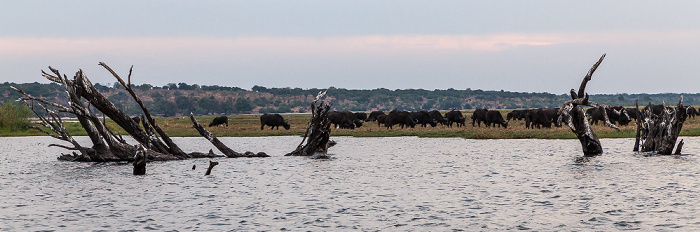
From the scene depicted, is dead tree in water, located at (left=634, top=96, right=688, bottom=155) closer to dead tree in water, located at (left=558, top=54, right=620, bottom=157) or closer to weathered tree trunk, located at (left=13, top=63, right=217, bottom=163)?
dead tree in water, located at (left=558, top=54, right=620, bottom=157)

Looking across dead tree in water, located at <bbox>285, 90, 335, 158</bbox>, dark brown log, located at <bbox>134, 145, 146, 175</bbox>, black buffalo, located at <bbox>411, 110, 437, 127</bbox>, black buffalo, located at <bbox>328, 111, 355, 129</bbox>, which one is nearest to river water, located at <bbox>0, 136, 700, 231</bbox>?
dark brown log, located at <bbox>134, 145, 146, 175</bbox>

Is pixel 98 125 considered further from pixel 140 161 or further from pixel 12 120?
pixel 12 120

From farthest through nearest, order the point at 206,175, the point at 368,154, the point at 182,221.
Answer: the point at 368,154 < the point at 206,175 < the point at 182,221

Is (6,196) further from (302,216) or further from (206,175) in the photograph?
(302,216)

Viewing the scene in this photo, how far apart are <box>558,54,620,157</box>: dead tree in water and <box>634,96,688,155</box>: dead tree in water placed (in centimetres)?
229

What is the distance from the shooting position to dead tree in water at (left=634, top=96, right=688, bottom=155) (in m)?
31.2

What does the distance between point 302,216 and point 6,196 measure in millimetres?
10276

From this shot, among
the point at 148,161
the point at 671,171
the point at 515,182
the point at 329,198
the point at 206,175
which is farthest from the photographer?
the point at 148,161

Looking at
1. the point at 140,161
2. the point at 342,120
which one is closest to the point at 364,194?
the point at 140,161

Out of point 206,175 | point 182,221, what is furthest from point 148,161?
point 182,221

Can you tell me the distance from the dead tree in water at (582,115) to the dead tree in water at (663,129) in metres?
2.29

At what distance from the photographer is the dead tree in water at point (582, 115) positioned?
2908 centimetres

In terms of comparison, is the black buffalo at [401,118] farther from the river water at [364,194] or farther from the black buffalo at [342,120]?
the river water at [364,194]

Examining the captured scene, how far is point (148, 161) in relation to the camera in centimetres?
3153
